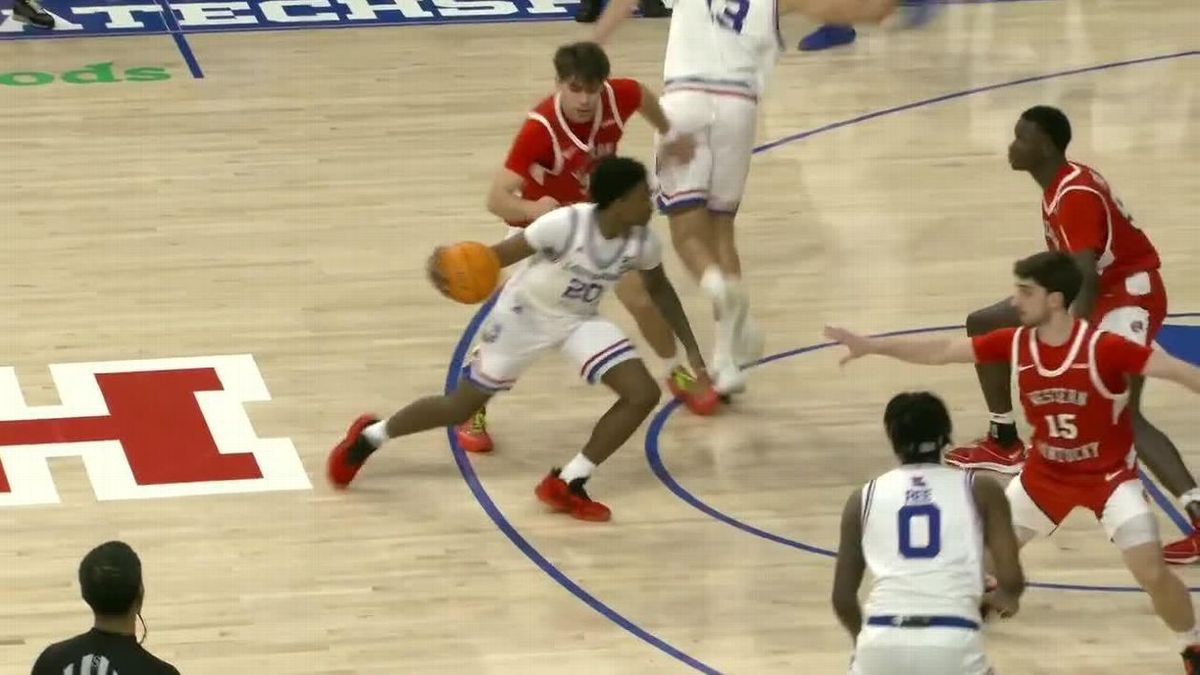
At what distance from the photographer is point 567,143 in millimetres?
8969

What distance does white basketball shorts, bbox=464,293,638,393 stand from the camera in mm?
8383

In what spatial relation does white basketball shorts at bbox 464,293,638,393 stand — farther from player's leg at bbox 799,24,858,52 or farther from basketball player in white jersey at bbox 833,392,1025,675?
player's leg at bbox 799,24,858,52

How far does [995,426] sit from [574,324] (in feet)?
6.05

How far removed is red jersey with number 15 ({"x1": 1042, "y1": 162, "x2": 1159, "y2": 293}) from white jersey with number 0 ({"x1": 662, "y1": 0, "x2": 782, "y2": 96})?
1.77 metres

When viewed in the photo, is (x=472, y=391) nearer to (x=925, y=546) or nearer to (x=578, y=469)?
(x=578, y=469)

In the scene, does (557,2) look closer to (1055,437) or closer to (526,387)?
(526,387)

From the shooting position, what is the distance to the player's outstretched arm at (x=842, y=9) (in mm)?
9633

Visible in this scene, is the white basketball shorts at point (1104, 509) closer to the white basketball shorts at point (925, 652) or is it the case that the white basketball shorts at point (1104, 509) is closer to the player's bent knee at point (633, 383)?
the white basketball shorts at point (925, 652)

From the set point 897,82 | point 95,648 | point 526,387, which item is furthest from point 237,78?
point 95,648

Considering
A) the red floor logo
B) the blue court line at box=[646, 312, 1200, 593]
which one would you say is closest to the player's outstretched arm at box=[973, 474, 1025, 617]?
the blue court line at box=[646, 312, 1200, 593]

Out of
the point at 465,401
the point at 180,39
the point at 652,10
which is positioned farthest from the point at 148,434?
the point at 652,10

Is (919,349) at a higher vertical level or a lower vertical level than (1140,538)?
higher

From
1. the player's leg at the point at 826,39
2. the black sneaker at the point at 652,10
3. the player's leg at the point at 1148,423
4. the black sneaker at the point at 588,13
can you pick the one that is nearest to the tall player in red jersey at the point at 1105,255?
the player's leg at the point at 1148,423

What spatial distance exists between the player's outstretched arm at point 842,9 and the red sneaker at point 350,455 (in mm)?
2647
